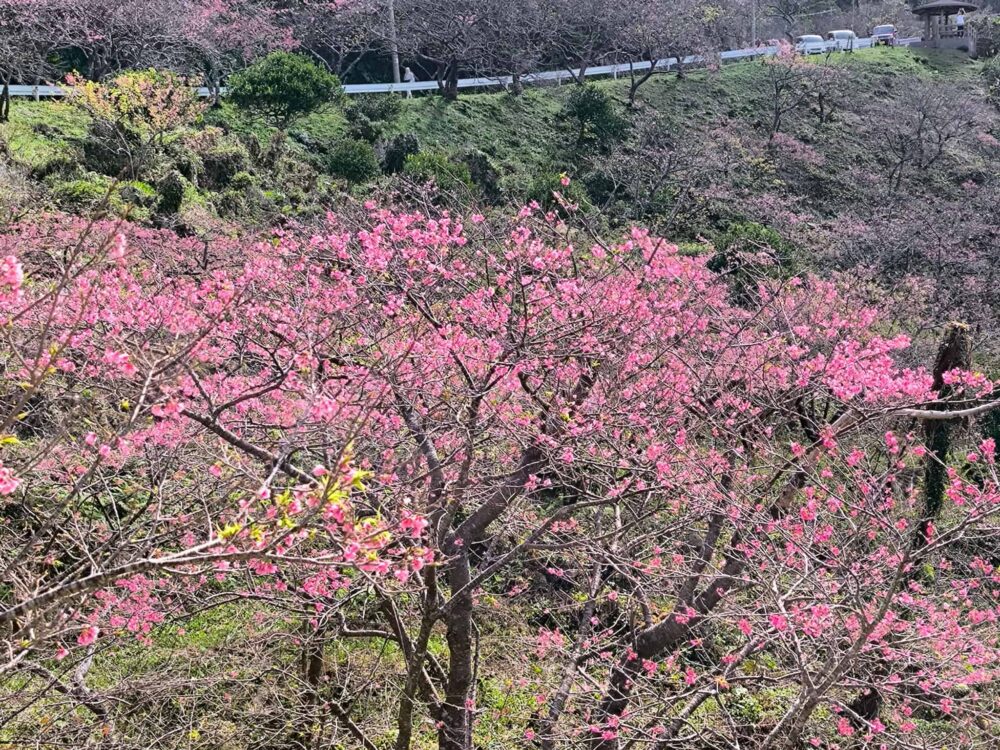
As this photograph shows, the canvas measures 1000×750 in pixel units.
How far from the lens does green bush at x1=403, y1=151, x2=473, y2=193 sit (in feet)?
57.7

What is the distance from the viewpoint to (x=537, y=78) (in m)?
29.0

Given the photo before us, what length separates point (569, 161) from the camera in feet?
79.7

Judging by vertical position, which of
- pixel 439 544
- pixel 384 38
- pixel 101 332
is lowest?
pixel 439 544

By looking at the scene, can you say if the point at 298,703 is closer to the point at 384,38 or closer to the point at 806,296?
the point at 806,296

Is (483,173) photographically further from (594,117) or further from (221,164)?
(221,164)

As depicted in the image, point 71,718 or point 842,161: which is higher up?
point 842,161

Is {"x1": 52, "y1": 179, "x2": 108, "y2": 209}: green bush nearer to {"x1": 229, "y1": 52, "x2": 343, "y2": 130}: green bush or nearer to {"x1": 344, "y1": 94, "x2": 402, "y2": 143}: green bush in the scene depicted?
{"x1": 229, "y1": 52, "x2": 343, "y2": 130}: green bush

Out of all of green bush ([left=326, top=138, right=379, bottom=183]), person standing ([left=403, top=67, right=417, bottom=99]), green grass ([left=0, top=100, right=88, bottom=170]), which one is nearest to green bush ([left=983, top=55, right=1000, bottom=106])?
person standing ([left=403, top=67, right=417, bottom=99])

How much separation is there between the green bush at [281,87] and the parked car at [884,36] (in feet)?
94.9

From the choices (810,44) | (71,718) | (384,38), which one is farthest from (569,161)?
(71,718)

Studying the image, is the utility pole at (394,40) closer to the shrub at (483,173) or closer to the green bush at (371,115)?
the green bush at (371,115)

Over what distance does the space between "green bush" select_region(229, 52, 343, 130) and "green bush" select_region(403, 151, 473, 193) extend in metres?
3.61

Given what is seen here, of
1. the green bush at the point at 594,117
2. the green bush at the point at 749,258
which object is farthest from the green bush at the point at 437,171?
the green bush at the point at 594,117

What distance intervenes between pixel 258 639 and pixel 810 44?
36390 millimetres
